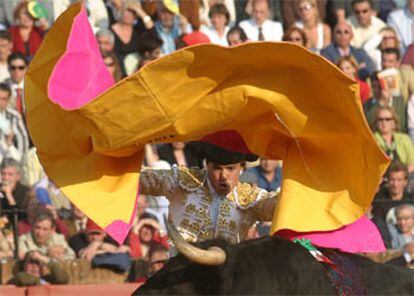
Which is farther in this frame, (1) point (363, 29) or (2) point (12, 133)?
(1) point (363, 29)

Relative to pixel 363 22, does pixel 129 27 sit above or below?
above

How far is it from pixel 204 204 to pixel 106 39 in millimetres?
3821

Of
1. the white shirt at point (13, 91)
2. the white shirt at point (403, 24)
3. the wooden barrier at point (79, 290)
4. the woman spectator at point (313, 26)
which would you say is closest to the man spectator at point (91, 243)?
the wooden barrier at point (79, 290)

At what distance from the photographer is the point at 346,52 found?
10320 mm

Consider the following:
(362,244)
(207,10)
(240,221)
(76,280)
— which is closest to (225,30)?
(207,10)

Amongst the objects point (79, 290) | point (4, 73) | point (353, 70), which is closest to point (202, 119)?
point (79, 290)

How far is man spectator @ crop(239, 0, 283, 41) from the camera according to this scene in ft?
33.6

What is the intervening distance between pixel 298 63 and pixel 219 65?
30 centimetres

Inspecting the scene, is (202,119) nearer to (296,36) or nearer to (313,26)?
(296,36)

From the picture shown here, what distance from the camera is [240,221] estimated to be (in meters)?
6.38

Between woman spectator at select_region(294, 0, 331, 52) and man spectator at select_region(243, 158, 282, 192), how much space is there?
3.85 feet

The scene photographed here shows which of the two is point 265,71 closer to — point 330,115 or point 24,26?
point 330,115

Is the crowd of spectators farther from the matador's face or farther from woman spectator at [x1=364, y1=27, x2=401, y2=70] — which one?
the matador's face

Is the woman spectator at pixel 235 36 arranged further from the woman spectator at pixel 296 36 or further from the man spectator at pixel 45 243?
the man spectator at pixel 45 243
